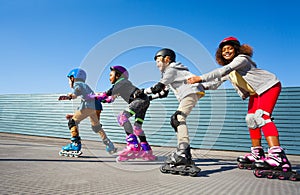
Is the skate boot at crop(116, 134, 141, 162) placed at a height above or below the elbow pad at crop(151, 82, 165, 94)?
below

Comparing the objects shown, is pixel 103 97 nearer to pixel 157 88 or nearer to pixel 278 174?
pixel 157 88

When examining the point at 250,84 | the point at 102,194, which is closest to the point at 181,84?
the point at 250,84

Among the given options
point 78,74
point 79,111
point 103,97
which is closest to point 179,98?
point 103,97

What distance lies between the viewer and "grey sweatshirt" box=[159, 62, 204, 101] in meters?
2.98

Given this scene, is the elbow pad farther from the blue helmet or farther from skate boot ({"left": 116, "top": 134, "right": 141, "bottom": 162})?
the blue helmet

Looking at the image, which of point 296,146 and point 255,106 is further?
point 296,146

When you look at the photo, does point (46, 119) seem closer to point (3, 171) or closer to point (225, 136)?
point (225, 136)

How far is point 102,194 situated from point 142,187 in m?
0.39

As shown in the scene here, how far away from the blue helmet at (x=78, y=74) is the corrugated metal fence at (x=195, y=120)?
4357mm

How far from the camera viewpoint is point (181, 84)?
3096 mm

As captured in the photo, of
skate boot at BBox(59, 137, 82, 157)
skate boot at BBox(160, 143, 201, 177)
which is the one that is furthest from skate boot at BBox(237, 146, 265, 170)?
skate boot at BBox(59, 137, 82, 157)

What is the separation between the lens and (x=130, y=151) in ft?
12.6

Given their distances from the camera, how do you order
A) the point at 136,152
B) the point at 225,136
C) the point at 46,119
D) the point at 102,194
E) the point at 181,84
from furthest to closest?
the point at 46,119, the point at 225,136, the point at 136,152, the point at 181,84, the point at 102,194

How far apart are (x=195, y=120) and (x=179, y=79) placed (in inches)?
198
